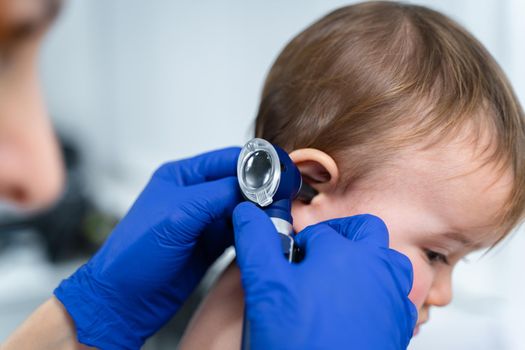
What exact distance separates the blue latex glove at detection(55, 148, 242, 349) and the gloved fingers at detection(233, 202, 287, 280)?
11cm

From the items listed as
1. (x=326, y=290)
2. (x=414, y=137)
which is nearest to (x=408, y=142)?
(x=414, y=137)

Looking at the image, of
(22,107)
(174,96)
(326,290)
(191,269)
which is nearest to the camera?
(326,290)

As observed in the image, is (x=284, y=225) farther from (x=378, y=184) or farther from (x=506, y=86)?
(x=506, y=86)

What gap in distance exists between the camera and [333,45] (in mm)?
869

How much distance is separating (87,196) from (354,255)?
5.89 feet

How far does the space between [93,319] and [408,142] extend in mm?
495

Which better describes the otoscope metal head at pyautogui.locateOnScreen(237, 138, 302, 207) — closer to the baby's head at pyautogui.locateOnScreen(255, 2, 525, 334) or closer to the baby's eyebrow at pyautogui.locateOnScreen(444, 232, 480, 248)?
the baby's head at pyautogui.locateOnScreen(255, 2, 525, 334)

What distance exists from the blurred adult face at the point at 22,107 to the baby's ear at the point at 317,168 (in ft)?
1.41

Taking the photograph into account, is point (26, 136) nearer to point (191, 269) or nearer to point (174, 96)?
point (191, 269)

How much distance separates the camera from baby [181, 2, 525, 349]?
0.79 metres

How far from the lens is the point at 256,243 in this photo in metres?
0.70

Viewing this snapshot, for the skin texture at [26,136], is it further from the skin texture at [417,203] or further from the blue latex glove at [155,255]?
the skin texture at [417,203]

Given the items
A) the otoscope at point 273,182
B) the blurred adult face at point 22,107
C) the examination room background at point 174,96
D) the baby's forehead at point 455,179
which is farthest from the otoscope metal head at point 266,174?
the examination room background at point 174,96

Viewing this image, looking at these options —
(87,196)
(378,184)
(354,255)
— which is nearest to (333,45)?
(378,184)
